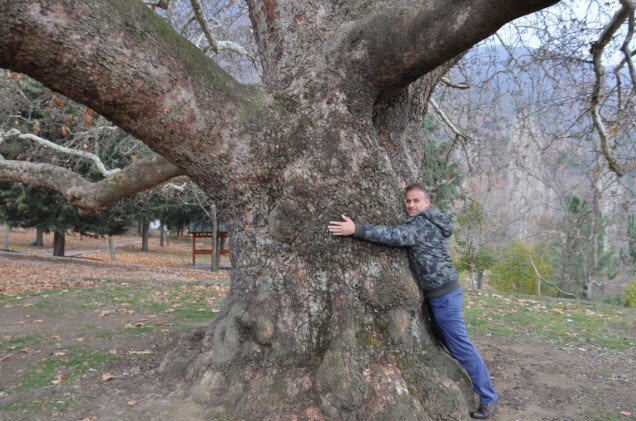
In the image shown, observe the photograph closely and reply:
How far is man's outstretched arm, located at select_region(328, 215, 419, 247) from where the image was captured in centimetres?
347

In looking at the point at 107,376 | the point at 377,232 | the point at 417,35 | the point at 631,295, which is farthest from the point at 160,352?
the point at 631,295

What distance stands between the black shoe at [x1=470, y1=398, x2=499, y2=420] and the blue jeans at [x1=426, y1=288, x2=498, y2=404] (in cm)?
4

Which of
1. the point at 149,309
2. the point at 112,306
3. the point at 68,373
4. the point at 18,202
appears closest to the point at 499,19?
the point at 68,373

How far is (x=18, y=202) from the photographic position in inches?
724

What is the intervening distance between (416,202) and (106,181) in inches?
165

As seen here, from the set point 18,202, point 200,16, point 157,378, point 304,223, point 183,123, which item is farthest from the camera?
point 18,202

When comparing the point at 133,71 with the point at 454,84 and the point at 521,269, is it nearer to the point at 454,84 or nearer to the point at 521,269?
the point at 454,84

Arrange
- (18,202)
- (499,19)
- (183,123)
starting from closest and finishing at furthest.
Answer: (499,19) < (183,123) < (18,202)

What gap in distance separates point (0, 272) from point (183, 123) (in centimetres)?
1222

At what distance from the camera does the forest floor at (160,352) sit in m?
3.52

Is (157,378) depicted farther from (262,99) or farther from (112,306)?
(112,306)

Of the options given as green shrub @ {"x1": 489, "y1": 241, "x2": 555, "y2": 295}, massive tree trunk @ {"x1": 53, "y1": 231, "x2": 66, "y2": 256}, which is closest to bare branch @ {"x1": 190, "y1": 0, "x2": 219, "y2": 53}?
green shrub @ {"x1": 489, "y1": 241, "x2": 555, "y2": 295}

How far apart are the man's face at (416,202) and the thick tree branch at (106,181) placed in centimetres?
295

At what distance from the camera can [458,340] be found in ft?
12.1
